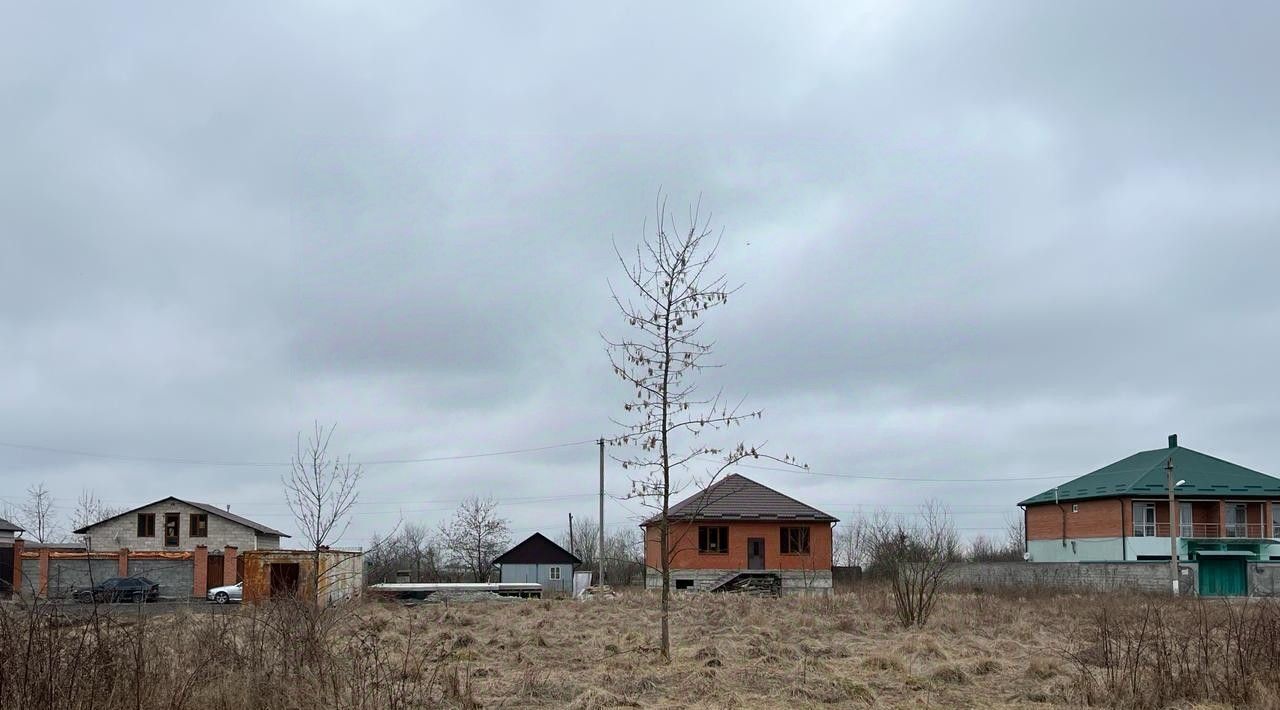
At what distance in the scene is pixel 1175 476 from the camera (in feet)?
183

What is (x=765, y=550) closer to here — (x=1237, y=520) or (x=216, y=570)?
(x=216, y=570)

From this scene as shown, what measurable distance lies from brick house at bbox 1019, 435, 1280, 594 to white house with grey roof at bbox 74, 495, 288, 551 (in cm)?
4556

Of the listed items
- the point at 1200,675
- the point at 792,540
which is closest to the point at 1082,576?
the point at 792,540

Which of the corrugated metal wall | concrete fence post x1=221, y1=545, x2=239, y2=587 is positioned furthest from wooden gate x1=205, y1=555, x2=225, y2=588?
the corrugated metal wall

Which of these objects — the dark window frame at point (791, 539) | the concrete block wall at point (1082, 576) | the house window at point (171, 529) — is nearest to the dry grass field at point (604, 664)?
the concrete block wall at point (1082, 576)

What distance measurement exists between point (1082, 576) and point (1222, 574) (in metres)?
14.1

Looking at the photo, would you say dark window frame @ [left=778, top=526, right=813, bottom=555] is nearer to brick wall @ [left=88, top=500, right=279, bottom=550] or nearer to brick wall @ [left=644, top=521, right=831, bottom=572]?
brick wall @ [left=644, top=521, right=831, bottom=572]

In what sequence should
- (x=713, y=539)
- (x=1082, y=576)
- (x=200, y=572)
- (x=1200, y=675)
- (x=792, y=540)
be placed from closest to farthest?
(x=1200, y=675) < (x=200, y=572) < (x=1082, y=576) < (x=713, y=539) < (x=792, y=540)

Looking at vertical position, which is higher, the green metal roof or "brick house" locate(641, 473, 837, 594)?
the green metal roof

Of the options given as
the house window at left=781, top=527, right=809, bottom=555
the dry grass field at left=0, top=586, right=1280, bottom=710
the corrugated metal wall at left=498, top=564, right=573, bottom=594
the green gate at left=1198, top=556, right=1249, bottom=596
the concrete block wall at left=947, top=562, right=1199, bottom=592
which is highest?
the dry grass field at left=0, top=586, right=1280, bottom=710

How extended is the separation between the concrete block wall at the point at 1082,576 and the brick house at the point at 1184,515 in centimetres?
541

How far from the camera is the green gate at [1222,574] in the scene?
174 feet

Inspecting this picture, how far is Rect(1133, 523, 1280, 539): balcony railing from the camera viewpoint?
53.8 meters

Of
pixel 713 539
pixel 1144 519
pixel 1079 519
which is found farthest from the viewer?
pixel 1079 519
